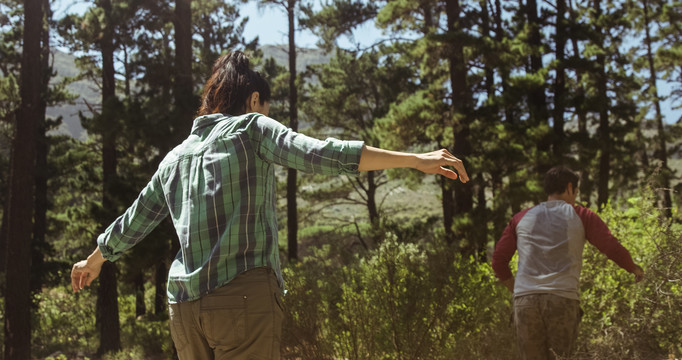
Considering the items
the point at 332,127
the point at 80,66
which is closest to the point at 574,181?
the point at 80,66

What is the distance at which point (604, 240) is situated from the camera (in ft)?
12.4

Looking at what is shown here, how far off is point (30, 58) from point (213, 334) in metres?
9.97

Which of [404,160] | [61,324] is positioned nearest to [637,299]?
[404,160]

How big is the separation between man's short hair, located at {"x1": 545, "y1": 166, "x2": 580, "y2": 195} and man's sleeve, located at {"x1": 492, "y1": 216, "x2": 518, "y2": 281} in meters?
0.31

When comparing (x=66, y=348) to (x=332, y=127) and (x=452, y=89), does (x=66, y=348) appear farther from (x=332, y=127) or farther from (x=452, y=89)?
Result: (x=332, y=127)

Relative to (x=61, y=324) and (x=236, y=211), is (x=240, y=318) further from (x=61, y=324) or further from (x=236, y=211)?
(x=61, y=324)

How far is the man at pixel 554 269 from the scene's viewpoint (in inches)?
145

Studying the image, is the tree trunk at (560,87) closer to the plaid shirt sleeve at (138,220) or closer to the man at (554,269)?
the man at (554,269)

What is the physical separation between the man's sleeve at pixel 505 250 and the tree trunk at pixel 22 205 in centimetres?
845

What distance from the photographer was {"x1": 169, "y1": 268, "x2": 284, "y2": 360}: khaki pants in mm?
1801

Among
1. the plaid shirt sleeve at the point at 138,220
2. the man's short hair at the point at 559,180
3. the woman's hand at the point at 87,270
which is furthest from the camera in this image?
the man's short hair at the point at 559,180

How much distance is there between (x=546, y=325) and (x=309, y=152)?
254 cm

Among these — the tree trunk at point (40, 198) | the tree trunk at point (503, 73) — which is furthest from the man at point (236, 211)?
the tree trunk at point (40, 198)

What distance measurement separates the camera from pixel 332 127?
2678 centimetres
